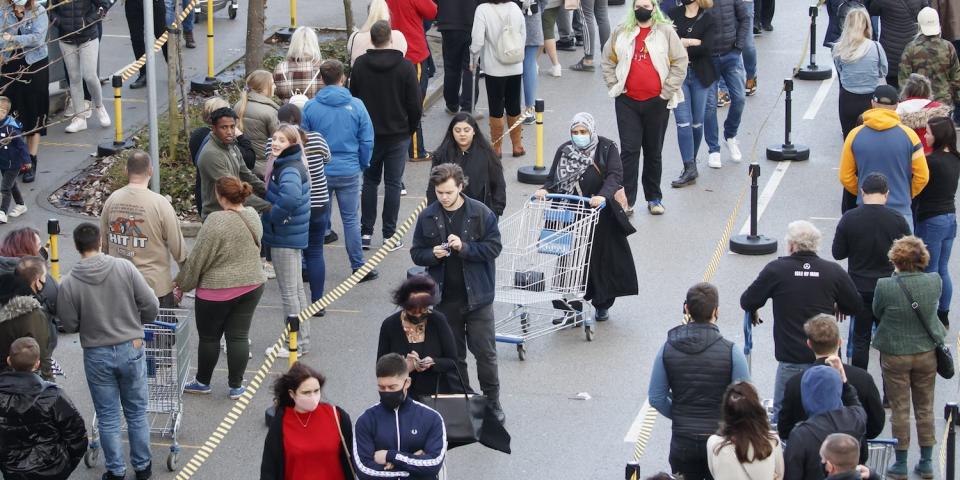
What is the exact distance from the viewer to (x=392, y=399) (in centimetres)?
843

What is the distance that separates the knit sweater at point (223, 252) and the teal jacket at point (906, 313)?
14.6 ft

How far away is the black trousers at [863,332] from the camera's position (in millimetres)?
11148

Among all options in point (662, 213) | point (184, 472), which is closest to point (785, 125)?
point (662, 213)

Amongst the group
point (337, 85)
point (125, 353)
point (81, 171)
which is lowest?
point (81, 171)

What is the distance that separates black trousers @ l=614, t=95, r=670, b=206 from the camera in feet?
49.6

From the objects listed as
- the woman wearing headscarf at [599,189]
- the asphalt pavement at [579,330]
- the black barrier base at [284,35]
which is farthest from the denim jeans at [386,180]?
the black barrier base at [284,35]

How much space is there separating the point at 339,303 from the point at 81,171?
14.9ft

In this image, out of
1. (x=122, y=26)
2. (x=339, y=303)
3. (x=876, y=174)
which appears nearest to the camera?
(x=876, y=174)

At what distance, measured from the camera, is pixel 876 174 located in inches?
446

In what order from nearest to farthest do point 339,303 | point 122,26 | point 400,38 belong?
1. point 339,303
2. point 400,38
3. point 122,26

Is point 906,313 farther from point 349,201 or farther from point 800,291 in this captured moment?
point 349,201

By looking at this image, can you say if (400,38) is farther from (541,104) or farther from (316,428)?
(316,428)

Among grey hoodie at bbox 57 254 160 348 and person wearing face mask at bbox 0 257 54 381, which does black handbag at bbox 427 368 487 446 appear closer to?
grey hoodie at bbox 57 254 160 348

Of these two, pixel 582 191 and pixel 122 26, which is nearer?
pixel 582 191
